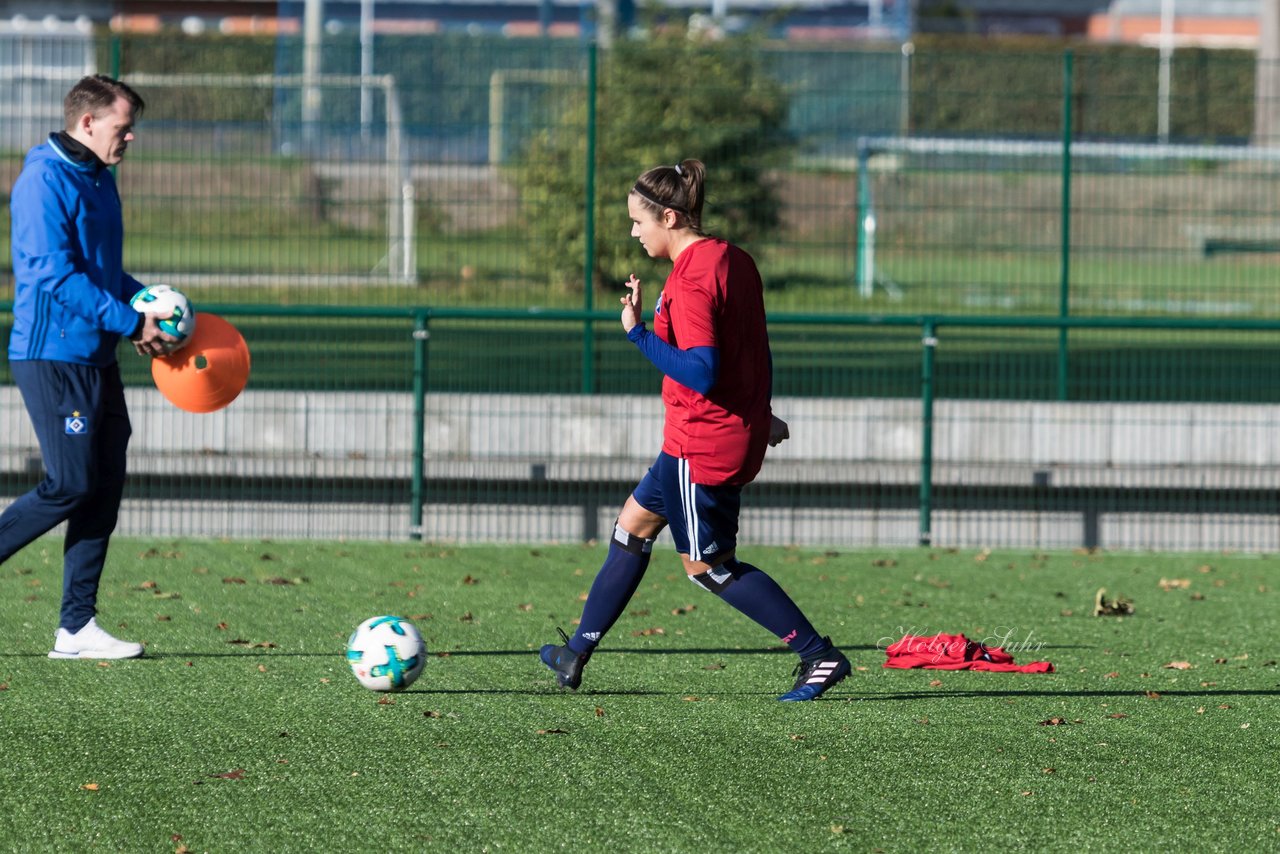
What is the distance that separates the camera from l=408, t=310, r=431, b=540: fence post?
1117 cm

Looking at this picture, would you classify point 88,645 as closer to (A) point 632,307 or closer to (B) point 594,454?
(A) point 632,307

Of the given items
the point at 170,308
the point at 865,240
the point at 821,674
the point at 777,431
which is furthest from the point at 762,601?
the point at 865,240

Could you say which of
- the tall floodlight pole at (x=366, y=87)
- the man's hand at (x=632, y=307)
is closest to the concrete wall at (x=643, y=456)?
the tall floodlight pole at (x=366, y=87)

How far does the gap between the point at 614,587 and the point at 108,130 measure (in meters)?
2.43

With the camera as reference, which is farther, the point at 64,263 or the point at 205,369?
the point at 205,369

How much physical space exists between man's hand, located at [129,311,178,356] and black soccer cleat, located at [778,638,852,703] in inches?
98.7

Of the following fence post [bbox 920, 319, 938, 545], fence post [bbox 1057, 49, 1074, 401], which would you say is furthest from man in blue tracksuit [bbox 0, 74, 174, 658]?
fence post [bbox 1057, 49, 1074, 401]

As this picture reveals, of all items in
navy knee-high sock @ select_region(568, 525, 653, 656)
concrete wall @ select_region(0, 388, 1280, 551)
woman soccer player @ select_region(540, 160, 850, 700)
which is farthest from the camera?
concrete wall @ select_region(0, 388, 1280, 551)

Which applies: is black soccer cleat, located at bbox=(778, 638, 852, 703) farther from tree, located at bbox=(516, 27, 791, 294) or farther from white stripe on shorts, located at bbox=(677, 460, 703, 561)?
tree, located at bbox=(516, 27, 791, 294)

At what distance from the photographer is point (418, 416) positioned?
11289 mm

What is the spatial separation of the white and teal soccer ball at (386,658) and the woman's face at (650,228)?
1.56 m

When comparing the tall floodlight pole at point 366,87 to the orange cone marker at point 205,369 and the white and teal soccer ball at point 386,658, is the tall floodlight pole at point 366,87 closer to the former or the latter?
the orange cone marker at point 205,369

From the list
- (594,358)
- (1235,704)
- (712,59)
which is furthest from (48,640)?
(712,59)

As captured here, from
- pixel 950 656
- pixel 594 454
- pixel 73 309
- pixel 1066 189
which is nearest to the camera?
pixel 73 309
